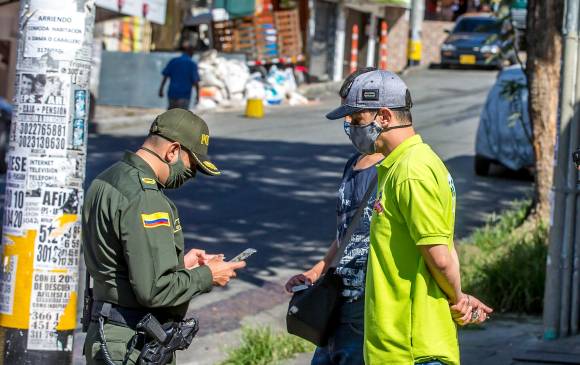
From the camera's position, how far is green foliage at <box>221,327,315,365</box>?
7629 millimetres

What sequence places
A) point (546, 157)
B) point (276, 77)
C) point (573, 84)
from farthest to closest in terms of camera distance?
point (276, 77), point (546, 157), point (573, 84)

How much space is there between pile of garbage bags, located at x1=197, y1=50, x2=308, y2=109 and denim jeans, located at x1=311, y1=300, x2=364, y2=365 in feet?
67.1

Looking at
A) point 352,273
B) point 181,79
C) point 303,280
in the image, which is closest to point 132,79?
point 181,79

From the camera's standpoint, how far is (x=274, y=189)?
15.4 meters

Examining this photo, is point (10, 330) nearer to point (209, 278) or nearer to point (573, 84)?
point (209, 278)

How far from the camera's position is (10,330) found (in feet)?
18.9

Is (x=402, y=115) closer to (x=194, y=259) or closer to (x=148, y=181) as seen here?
(x=148, y=181)

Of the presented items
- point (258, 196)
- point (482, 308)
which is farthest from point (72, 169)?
point (258, 196)

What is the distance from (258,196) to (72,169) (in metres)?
9.03

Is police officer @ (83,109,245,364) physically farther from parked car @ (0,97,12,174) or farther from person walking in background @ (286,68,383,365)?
parked car @ (0,97,12,174)

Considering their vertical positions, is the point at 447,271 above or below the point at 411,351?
above

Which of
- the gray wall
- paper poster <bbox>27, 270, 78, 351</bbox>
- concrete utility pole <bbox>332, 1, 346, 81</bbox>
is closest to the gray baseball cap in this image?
paper poster <bbox>27, 270, 78, 351</bbox>

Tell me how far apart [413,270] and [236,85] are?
2307 cm

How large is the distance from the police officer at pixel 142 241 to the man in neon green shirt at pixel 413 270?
0.76 meters
